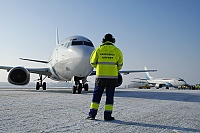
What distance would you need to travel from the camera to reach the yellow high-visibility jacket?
458 cm

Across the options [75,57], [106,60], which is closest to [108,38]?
[106,60]

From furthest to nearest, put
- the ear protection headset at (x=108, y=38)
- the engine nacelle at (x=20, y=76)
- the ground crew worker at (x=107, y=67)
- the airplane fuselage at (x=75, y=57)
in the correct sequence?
the engine nacelle at (x=20, y=76)
the airplane fuselage at (x=75, y=57)
the ear protection headset at (x=108, y=38)
the ground crew worker at (x=107, y=67)

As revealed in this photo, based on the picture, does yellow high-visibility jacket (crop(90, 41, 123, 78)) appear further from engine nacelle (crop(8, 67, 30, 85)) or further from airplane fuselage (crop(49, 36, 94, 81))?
engine nacelle (crop(8, 67, 30, 85))

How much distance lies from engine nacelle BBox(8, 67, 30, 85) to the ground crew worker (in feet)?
36.2

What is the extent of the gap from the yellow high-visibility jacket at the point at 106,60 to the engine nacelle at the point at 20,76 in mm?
10988

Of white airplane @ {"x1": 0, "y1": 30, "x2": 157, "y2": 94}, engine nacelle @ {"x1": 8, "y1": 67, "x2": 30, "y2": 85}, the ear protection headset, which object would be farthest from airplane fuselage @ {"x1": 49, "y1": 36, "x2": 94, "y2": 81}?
the ear protection headset

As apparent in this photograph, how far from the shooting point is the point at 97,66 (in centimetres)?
467

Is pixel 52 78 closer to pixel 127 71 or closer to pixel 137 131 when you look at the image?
pixel 127 71

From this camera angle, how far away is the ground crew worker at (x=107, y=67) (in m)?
4.50

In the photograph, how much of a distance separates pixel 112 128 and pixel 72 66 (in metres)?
9.13

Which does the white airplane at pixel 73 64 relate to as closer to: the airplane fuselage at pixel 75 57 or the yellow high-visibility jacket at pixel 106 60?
the airplane fuselage at pixel 75 57

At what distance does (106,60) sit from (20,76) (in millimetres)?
11586

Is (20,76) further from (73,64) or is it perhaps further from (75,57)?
(75,57)

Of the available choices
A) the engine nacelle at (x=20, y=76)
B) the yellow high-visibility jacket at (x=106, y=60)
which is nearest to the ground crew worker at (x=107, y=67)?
the yellow high-visibility jacket at (x=106, y=60)
